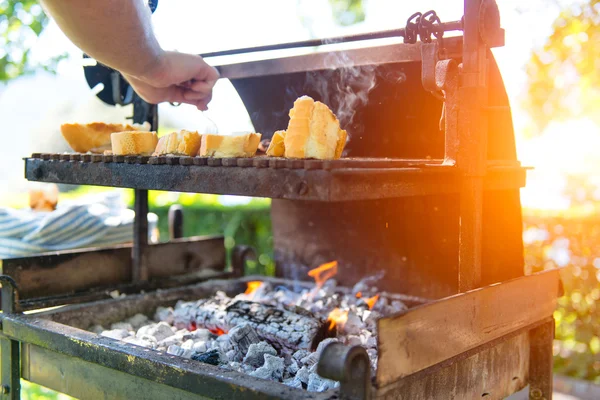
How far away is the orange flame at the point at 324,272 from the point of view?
13.5 ft

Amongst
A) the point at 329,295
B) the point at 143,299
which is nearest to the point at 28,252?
the point at 143,299

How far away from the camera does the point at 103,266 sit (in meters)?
3.79

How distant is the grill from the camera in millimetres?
1982

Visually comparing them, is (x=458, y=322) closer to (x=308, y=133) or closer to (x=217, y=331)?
(x=308, y=133)

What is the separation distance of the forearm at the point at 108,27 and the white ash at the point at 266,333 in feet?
4.08

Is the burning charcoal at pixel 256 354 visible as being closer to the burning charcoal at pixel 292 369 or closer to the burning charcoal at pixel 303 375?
the burning charcoal at pixel 292 369

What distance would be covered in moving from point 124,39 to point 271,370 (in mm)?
1417

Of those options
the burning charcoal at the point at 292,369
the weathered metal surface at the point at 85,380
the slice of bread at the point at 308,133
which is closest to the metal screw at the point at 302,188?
the slice of bread at the point at 308,133

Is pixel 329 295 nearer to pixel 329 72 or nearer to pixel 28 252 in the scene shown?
pixel 329 72

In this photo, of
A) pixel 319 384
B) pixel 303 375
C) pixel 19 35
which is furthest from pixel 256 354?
pixel 19 35

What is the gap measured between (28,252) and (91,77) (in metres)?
1.16

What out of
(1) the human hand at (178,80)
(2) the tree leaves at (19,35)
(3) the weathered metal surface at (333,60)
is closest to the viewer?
(1) the human hand at (178,80)

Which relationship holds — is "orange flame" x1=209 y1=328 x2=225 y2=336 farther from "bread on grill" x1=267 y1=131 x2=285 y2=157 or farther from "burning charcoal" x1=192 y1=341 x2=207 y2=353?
"bread on grill" x1=267 y1=131 x2=285 y2=157

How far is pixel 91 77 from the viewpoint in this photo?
12.7 ft
